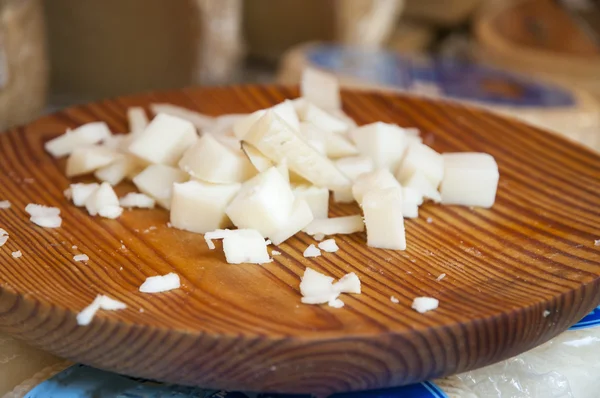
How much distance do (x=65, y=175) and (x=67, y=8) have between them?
3.86 feet

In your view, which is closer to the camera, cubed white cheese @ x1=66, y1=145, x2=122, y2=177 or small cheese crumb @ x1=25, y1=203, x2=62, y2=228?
small cheese crumb @ x1=25, y1=203, x2=62, y2=228

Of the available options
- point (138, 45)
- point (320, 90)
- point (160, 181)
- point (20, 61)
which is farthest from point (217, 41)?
point (160, 181)

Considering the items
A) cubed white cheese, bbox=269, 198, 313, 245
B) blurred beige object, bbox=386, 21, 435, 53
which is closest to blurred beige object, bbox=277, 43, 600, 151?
cubed white cheese, bbox=269, 198, 313, 245

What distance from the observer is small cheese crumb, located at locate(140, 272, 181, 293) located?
0.64 meters

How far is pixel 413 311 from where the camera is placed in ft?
1.99

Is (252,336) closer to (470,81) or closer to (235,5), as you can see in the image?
(470,81)

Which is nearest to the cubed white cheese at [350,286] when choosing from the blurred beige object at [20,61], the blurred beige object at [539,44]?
the blurred beige object at [20,61]

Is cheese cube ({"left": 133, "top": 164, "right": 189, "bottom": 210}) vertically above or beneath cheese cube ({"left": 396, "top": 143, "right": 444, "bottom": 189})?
beneath

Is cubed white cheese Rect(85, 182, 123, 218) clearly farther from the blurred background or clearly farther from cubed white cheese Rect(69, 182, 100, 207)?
the blurred background

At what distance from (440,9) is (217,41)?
53.3 inches

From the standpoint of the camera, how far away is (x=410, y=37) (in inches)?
113

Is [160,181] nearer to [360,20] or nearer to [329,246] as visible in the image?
[329,246]

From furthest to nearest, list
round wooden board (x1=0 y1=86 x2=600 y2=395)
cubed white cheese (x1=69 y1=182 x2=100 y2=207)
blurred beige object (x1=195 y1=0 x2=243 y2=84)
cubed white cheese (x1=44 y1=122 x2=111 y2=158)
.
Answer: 1. blurred beige object (x1=195 y1=0 x2=243 y2=84)
2. cubed white cheese (x1=44 y1=122 x2=111 y2=158)
3. cubed white cheese (x1=69 y1=182 x2=100 y2=207)
4. round wooden board (x1=0 y1=86 x2=600 y2=395)

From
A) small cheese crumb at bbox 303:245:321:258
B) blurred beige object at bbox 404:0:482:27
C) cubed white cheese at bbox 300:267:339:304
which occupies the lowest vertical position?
blurred beige object at bbox 404:0:482:27
